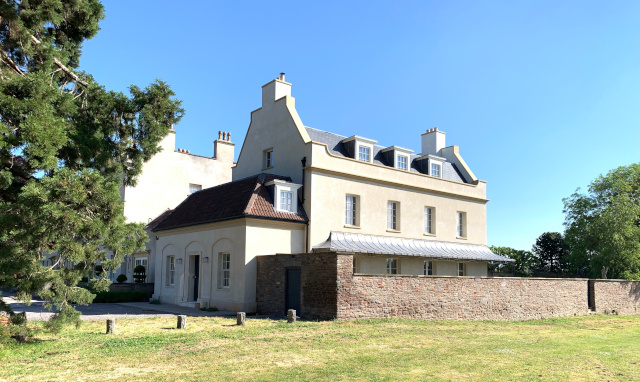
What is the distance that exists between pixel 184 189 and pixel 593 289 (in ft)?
87.1

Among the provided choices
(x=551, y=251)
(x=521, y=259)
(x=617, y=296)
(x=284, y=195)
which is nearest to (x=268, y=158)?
(x=284, y=195)

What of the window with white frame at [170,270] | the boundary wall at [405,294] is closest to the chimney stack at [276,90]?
the boundary wall at [405,294]

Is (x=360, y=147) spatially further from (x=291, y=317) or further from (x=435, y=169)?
(x=291, y=317)

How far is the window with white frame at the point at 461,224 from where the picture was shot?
101 feet

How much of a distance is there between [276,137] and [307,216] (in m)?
5.30

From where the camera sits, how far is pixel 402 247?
87.1 feet

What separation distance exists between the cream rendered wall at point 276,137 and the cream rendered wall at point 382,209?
63.9 inches

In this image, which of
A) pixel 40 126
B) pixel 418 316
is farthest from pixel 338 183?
pixel 40 126

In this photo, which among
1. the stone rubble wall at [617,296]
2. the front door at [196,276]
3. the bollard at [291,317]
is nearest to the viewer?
the bollard at [291,317]

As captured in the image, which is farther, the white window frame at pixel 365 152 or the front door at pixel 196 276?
the white window frame at pixel 365 152

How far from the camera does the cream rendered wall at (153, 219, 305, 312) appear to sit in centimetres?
2194

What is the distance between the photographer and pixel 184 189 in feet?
120

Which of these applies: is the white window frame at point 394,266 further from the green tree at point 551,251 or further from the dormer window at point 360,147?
the green tree at point 551,251

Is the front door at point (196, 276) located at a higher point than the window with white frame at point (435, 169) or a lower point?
lower
